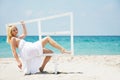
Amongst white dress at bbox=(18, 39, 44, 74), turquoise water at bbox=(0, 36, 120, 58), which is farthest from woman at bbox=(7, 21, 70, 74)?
turquoise water at bbox=(0, 36, 120, 58)

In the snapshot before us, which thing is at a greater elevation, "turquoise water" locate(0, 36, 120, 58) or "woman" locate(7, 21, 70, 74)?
"woman" locate(7, 21, 70, 74)

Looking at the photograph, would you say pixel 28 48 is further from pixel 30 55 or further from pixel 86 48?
pixel 86 48

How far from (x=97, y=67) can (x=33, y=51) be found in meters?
1.16

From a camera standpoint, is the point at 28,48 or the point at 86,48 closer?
the point at 28,48

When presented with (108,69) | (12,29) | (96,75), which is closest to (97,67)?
(108,69)

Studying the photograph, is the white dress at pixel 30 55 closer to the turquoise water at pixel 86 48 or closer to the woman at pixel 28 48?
the woman at pixel 28 48

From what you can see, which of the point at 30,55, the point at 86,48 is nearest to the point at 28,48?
the point at 30,55

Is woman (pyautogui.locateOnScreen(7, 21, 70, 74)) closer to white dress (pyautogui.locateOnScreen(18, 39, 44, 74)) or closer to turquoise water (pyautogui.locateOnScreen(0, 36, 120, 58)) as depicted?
white dress (pyautogui.locateOnScreen(18, 39, 44, 74))

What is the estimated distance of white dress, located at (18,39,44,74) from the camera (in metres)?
4.22

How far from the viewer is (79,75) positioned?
4.16 m

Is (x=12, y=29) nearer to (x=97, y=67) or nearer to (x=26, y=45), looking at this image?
(x=26, y=45)

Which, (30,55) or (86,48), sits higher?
(30,55)

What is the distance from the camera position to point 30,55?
167 inches

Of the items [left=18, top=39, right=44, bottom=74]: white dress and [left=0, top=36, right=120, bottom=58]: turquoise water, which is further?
[left=0, top=36, right=120, bottom=58]: turquoise water
